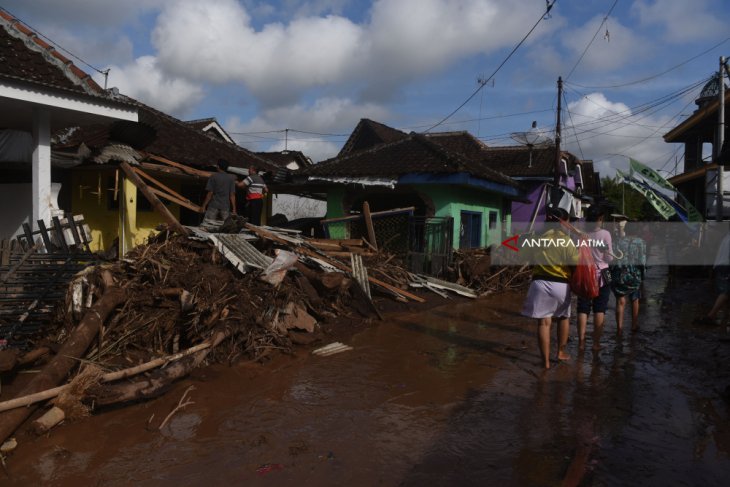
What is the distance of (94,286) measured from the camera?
20.5 ft

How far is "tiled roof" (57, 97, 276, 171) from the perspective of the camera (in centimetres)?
1100

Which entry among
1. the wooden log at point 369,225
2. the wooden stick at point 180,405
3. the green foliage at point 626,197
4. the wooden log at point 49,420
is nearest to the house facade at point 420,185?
the wooden log at point 369,225

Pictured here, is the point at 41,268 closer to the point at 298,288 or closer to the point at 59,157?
the point at 298,288

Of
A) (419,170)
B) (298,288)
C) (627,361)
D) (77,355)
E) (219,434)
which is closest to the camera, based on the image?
(219,434)

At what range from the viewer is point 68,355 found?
497 centimetres

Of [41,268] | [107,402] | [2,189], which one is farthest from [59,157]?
[107,402]

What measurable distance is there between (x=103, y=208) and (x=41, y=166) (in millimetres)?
4020

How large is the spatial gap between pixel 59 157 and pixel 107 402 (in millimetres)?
7009

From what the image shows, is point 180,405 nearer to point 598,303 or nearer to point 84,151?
point 598,303

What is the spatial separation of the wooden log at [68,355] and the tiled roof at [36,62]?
3357 mm

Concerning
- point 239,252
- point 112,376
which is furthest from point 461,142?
point 112,376

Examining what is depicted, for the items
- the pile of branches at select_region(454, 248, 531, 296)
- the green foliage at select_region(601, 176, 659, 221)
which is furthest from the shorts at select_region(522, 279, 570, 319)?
the green foliage at select_region(601, 176, 659, 221)

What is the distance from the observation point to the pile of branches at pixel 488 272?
41.7 ft

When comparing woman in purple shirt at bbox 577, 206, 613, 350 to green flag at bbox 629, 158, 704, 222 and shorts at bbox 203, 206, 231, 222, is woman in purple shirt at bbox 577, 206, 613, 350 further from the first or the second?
green flag at bbox 629, 158, 704, 222
